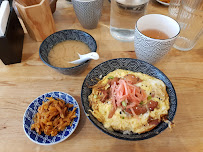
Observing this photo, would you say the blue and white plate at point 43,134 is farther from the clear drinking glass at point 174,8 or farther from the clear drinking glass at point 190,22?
the clear drinking glass at point 174,8

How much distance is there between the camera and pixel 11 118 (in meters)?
1.00

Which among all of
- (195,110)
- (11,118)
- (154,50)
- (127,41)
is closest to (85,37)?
(127,41)

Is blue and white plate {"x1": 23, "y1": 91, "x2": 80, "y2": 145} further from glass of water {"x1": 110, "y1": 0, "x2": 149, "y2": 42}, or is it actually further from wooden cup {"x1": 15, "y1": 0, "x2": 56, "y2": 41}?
glass of water {"x1": 110, "y1": 0, "x2": 149, "y2": 42}

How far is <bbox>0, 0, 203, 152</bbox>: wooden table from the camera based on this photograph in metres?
0.89

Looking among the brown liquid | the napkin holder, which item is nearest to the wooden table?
the napkin holder

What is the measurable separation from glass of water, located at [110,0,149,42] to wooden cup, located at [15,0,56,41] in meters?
0.53

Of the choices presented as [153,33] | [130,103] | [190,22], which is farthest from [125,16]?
[130,103]

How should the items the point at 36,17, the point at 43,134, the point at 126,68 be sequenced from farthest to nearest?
1. the point at 36,17
2. the point at 126,68
3. the point at 43,134

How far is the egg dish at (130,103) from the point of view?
0.85 metres

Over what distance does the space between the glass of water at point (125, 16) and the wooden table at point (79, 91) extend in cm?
7

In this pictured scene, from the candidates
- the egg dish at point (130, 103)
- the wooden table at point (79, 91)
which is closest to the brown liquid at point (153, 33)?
the wooden table at point (79, 91)

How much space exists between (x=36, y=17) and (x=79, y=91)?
0.65 m

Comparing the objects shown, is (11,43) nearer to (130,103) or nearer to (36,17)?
(36,17)

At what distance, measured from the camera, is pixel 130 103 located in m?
0.88
